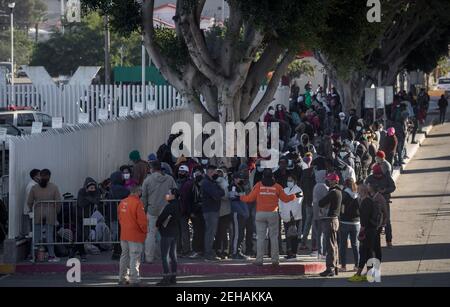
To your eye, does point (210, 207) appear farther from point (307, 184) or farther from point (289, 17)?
point (289, 17)

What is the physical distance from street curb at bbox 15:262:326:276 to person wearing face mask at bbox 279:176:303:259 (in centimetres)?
76

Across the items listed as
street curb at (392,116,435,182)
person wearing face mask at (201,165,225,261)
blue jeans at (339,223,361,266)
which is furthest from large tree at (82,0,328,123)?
street curb at (392,116,435,182)

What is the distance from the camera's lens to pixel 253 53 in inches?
968

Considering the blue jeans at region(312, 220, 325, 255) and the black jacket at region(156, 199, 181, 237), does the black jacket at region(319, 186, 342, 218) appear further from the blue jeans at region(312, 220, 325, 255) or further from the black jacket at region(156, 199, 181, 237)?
the black jacket at region(156, 199, 181, 237)

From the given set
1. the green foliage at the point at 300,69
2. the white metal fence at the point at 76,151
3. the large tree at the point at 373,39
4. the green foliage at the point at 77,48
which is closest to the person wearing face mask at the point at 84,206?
→ the white metal fence at the point at 76,151

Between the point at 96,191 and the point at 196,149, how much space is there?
297 inches

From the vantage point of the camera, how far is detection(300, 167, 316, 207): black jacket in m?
21.2

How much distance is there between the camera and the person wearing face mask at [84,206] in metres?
19.5

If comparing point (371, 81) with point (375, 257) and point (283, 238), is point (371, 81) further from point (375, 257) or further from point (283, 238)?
point (375, 257)

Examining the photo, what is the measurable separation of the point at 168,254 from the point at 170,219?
58 centimetres

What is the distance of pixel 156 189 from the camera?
1827 cm

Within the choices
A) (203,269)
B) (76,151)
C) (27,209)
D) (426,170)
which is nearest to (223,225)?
(203,269)

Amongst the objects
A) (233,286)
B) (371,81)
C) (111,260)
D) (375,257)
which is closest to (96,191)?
(111,260)
